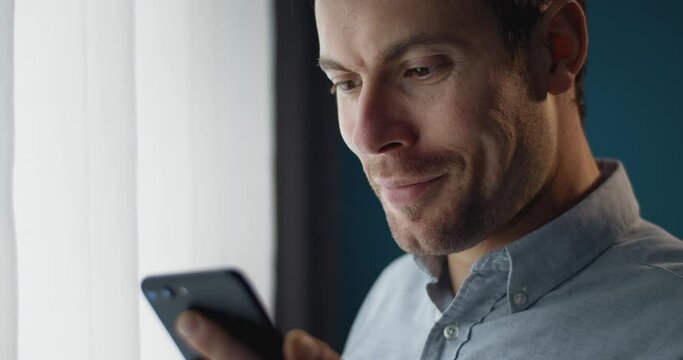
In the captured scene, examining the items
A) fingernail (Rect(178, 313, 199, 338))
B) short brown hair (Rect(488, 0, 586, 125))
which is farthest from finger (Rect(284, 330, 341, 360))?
short brown hair (Rect(488, 0, 586, 125))

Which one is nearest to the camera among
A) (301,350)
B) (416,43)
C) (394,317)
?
(301,350)

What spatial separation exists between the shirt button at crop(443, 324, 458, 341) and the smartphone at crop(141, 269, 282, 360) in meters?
0.34

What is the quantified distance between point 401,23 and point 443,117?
0.50 ft

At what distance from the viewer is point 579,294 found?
104 cm

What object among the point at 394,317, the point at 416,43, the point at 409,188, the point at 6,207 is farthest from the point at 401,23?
the point at 6,207

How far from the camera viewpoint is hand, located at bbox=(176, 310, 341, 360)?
0.80 m

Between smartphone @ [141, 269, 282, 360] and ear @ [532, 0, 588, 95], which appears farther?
ear @ [532, 0, 588, 95]

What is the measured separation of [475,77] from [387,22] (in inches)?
6.1

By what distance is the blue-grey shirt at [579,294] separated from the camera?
970 mm

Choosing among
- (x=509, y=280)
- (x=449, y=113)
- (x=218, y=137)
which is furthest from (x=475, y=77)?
(x=218, y=137)

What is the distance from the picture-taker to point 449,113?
3.43 feet

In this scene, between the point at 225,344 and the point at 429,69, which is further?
the point at 429,69

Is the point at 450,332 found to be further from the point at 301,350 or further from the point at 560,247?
the point at 301,350

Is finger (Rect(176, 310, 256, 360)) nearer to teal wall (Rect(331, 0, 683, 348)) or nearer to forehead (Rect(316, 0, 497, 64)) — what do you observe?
forehead (Rect(316, 0, 497, 64))
